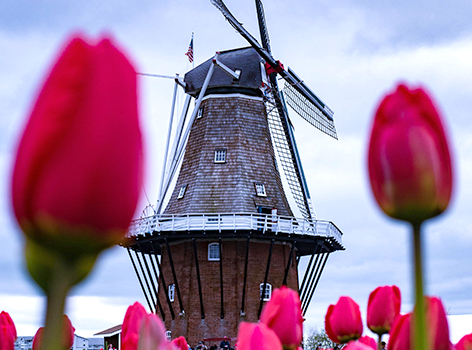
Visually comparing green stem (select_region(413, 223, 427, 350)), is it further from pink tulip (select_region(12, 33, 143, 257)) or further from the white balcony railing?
the white balcony railing

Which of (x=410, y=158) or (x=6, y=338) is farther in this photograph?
(x=6, y=338)

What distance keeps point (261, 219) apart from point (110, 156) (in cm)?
2104

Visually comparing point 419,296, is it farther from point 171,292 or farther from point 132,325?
point 171,292

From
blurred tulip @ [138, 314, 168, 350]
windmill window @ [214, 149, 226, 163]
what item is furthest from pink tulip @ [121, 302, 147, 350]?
windmill window @ [214, 149, 226, 163]

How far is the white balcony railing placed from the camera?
68.8 ft

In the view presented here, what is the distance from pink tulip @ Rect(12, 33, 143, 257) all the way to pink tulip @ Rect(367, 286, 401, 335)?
1.43 meters

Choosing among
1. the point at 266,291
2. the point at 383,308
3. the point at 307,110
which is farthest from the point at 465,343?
the point at 307,110

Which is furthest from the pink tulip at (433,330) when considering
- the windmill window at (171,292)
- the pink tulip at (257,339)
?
the windmill window at (171,292)

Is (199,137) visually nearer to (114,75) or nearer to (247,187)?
(247,187)

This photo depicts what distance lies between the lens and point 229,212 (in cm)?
2223

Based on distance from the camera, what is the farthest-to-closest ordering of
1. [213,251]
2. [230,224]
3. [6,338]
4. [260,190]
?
[260,190]
[213,251]
[230,224]
[6,338]

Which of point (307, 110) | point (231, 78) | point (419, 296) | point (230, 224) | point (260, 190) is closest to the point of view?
point (419, 296)

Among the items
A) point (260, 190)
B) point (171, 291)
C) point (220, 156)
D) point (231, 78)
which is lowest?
point (171, 291)

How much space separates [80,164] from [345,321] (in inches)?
65.6
